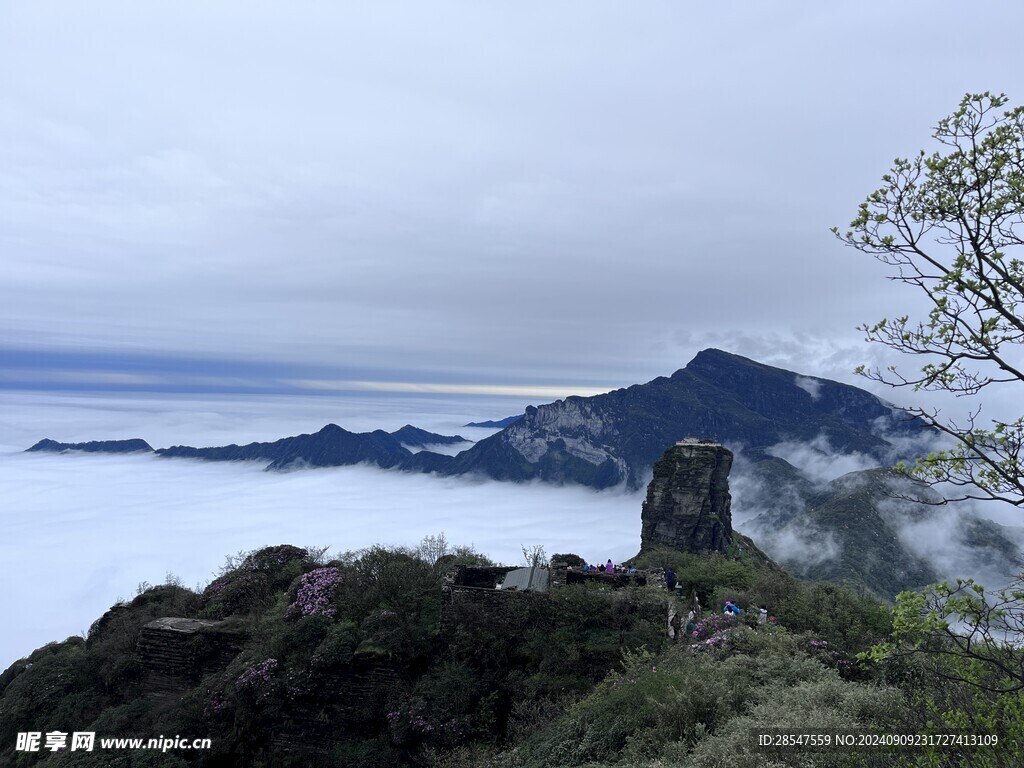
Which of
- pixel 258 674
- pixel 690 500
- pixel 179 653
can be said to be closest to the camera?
pixel 258 674

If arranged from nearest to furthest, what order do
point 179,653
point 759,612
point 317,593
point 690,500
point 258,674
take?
point 759,612, point 258,674, point 179,653, point 317,593, point 690,500

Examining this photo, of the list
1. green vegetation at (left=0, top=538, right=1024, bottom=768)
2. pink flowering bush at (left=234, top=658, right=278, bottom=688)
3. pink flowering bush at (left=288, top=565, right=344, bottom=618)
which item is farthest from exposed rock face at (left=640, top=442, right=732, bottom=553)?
pink flowering bush at (left=234, top=658, right=278, bottom=688)

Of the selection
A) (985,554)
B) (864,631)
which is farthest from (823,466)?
(864,631)

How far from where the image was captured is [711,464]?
57219mm

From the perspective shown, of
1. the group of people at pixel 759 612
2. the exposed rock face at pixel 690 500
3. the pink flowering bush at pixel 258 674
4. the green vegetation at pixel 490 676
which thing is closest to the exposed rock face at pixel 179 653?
the green vegetation at pixel 490 676

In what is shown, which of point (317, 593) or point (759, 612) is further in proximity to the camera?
point (317, 593)

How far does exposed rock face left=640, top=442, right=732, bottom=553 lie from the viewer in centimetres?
5497

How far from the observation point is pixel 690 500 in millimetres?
55719

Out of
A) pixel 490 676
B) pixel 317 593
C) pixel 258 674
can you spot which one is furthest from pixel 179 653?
pixel 490 676

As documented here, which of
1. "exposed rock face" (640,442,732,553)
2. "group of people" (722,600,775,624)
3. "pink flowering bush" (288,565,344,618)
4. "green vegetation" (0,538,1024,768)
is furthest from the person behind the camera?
"exposed rock face" (640,442,732,553)

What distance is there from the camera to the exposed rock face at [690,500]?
55.0 metres

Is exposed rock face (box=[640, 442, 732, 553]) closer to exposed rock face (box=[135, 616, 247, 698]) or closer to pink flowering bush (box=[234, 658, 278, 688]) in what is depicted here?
exposed rock face (box=[135, 616, 247, 698])

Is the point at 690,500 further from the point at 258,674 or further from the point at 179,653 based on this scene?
the point at 179,653

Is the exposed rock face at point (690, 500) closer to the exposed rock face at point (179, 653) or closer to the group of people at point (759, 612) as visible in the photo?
the group of people at point (759, 612)
